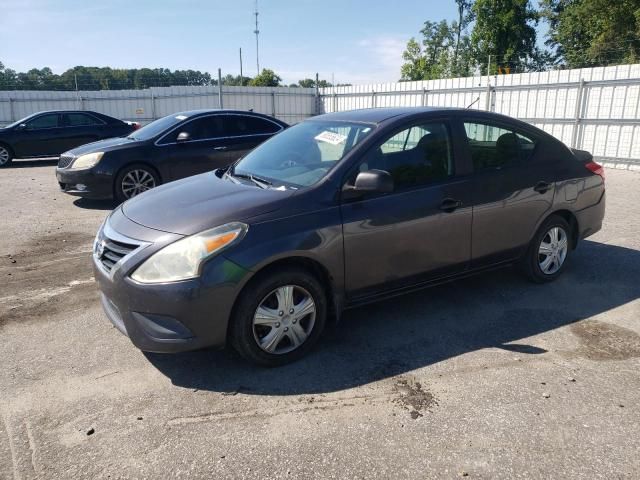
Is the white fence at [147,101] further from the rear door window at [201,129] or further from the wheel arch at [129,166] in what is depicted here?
the wheel arch at [129,166]

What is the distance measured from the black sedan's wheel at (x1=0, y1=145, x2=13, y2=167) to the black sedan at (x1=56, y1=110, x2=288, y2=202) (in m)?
6.55

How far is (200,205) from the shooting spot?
11.8ft

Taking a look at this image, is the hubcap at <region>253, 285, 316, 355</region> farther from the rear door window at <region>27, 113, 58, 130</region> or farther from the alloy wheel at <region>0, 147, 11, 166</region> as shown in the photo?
the alloy wheel at <region>0, 147, 11, 166</region>

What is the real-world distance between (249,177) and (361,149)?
963 millimetres

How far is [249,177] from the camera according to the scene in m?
4.20

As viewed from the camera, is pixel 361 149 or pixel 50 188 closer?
pixel 361 149

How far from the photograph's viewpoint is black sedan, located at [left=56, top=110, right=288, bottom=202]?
27.5ft

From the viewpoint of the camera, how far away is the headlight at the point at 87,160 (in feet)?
27.4

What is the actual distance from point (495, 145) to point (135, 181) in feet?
19.9

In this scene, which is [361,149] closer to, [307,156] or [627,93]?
[307,156]

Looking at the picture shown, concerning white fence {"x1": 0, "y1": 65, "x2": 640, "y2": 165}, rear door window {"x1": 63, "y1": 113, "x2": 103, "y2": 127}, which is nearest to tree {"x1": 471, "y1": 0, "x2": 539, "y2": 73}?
white fence {"x1": 0, "y1": 65, "x2": 640, "y2": 165}

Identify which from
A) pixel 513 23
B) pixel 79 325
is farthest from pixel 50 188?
pixel 513 23

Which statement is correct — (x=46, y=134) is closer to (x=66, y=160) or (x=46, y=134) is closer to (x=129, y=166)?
(x=66, y=160)

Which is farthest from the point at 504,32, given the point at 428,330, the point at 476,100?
the point at 428,330
